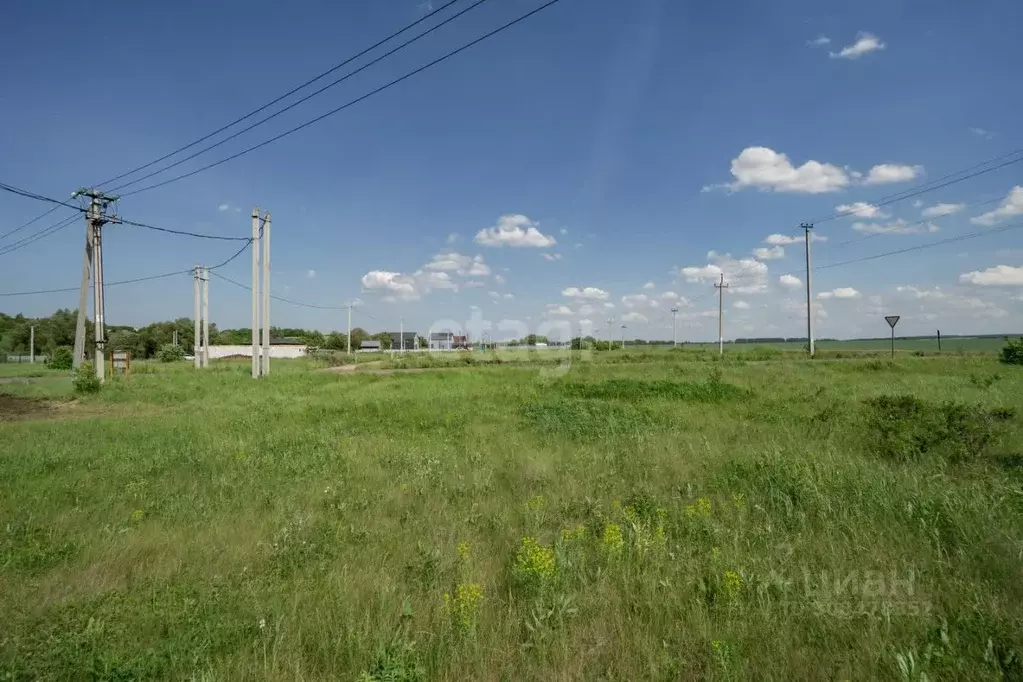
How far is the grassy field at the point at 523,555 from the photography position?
2438 millimetres

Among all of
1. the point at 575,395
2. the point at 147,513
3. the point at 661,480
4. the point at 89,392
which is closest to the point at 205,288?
the point at 89,392

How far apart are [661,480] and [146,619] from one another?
4588 millimetres

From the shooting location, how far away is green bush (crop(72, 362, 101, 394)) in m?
15.4

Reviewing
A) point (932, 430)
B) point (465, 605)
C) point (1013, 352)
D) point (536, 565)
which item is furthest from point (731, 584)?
point (1013, 352)

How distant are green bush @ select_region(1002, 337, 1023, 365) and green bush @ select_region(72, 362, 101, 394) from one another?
131ft

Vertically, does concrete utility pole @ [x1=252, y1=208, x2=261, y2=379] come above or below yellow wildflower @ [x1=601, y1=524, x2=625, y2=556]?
above

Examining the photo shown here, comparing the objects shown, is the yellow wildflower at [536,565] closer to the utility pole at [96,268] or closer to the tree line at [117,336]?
the utility pole at [96,268]

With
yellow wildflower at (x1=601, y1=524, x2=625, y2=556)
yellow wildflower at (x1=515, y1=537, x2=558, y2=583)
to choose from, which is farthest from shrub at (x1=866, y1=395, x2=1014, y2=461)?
yellow wildflower at (x1=515, y1=537, x2=558, y2=583)

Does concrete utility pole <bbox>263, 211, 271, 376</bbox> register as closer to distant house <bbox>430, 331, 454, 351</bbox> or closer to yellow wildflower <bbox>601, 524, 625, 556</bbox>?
yellow wildflower <bbox>601, 524, 625, 556</bbox>

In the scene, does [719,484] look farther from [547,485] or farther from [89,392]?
[89,392]

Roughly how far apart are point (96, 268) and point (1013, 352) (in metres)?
42.2

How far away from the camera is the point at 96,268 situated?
17.1 m

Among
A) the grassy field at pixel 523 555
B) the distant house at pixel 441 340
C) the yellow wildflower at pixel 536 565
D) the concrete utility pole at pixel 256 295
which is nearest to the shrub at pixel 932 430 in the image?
the grassy field at pixel 523 555

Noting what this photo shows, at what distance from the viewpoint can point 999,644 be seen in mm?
2350
